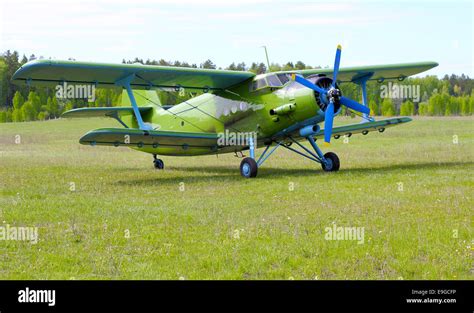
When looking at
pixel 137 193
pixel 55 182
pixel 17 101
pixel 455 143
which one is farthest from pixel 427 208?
pixel 17 101

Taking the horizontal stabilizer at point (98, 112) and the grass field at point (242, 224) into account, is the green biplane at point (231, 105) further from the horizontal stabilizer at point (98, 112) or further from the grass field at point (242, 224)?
the grass field at point (242, 224)

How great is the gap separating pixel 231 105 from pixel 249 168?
2.71 meters

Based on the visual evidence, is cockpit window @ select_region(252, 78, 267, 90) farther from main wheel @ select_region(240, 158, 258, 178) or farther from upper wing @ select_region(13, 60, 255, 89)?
main wheel @ select_region(240, 158, 258, 178)

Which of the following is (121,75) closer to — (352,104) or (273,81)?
(273,81)

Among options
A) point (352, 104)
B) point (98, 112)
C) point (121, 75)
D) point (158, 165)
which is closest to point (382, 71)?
point (352, 104)

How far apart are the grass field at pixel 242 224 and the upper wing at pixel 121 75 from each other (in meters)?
3.05

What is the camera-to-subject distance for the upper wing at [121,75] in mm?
16219

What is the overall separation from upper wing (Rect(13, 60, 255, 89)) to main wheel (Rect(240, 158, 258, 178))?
2926 millimetres

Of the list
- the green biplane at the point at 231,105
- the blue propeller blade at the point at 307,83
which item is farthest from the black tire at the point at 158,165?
the blue propeller blade at the point at 307,83

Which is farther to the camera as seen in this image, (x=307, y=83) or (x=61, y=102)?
(x=61, y=102)

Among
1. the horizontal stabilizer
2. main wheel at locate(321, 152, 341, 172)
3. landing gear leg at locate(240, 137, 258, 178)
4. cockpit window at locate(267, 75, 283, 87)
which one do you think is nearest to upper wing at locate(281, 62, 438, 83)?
cockpit window at locate(267, 75, 283, 87)

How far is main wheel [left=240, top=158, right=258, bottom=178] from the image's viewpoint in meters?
17.5

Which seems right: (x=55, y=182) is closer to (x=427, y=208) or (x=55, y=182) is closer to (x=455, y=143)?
(x=427, y=208)

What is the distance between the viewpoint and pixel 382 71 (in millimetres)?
21266
